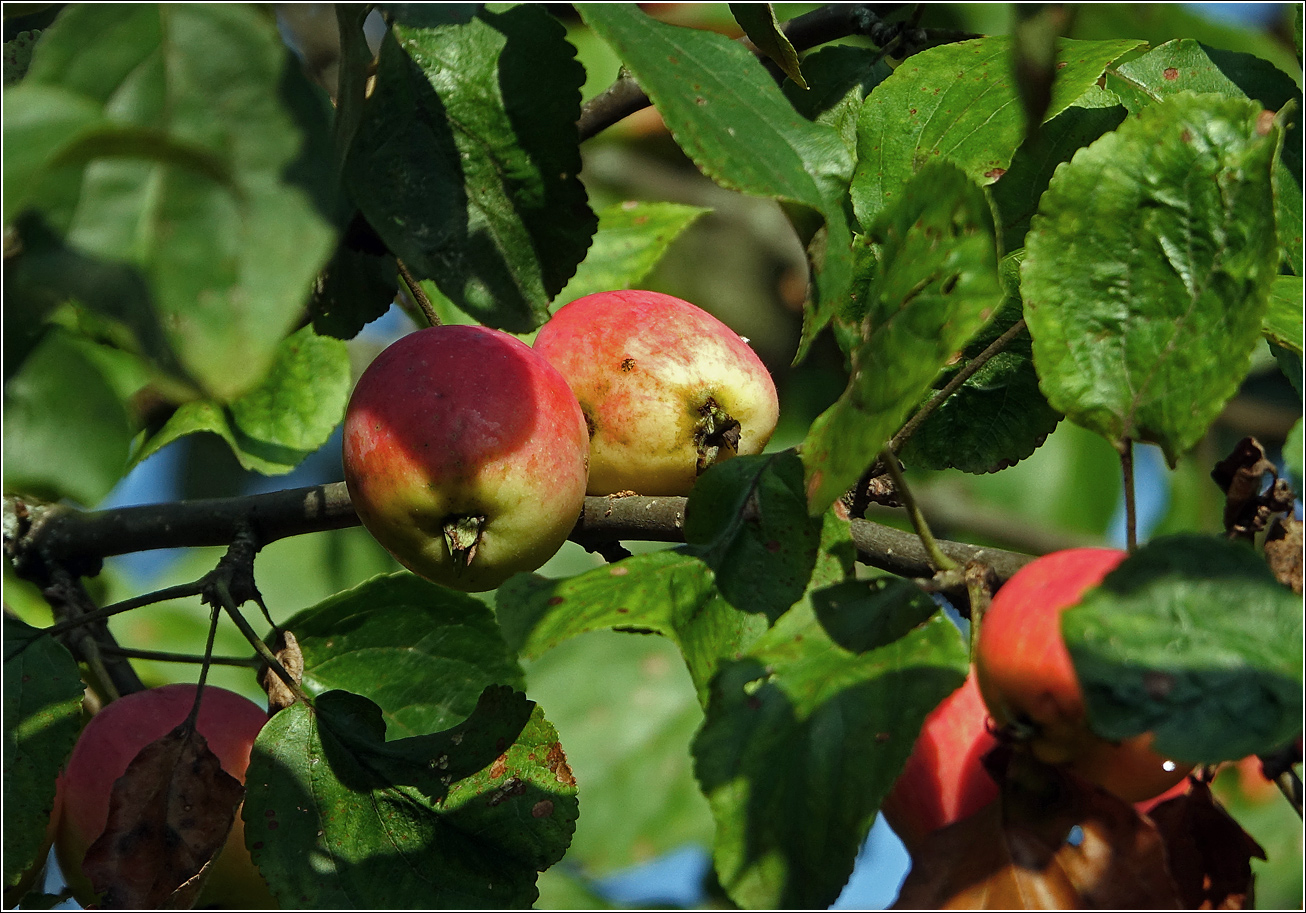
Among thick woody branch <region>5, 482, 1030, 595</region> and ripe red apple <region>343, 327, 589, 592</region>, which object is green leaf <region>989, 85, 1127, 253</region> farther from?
ripe red apple <region>343, 327, 589, 592</region>

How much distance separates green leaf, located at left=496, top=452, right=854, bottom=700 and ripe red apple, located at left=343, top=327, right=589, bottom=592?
0.42 ft

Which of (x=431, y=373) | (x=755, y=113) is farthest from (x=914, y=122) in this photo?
(x=431, y=373)

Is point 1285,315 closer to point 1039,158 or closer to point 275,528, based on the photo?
point 1039,158

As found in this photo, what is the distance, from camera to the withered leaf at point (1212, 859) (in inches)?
25.4

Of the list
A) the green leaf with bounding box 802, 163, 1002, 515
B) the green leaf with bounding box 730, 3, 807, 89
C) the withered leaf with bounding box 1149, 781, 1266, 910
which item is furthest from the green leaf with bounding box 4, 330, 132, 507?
the withered leaf with bounding box 1149, 781, 1266, 910

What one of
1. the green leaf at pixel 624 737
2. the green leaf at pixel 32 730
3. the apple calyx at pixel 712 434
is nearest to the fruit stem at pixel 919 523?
the apple calyx at pixel 712 434

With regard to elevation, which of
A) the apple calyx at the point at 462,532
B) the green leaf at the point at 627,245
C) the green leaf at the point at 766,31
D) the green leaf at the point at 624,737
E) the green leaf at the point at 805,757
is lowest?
the green leaf at the point at 624,737

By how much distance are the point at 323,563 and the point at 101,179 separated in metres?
1.44

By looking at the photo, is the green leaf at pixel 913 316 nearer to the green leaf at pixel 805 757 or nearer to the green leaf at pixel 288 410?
the green leaf at pixel 805 757

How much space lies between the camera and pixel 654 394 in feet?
3.07

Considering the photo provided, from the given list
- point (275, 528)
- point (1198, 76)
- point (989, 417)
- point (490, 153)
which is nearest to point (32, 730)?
point (275, 528)

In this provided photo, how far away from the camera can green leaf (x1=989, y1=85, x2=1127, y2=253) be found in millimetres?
871

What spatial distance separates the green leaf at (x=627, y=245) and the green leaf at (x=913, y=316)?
71 cm

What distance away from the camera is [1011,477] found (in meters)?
2.75
